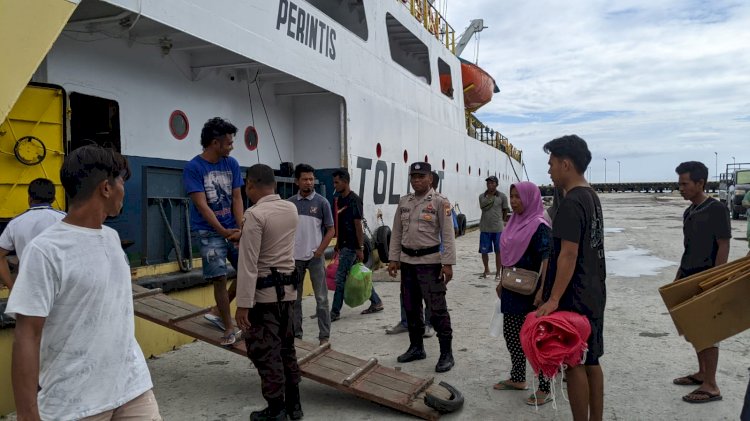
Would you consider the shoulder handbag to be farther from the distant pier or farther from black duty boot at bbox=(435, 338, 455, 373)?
the distant pier

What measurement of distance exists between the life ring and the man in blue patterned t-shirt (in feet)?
4.10

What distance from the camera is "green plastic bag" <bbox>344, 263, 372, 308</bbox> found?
5711mm

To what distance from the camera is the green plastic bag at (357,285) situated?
18.7 ft

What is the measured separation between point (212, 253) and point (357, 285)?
2069 mm

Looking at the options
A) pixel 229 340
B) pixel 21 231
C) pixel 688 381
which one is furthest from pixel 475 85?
pixel 21 231

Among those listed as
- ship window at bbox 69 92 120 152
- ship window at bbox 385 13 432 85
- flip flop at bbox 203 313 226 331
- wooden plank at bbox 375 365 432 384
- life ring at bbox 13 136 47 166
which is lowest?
wooden plank at bbox 375 365 432 384

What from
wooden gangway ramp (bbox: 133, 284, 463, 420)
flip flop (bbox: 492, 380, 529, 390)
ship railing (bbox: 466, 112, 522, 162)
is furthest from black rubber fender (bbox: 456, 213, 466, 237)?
wooden gangway ramp (bbox: 133, 284, 463, 420)

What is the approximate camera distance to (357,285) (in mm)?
5703

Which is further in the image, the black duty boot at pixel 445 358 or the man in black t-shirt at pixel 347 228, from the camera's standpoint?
the man in black t-shirt at pixel 347 228

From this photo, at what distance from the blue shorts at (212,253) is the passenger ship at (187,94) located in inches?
26.3

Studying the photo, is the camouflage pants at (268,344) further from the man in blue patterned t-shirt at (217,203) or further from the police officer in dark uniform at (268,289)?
the man in blue patterned t-shirt at (217,203)

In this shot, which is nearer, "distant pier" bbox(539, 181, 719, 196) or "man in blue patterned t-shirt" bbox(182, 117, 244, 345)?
"man in blue patterned t-shirt" bbox(182, 117, 244, 345)

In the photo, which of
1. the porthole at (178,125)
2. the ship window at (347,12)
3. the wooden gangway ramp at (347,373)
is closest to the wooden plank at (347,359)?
the wooden gangway ramp at (347,373)

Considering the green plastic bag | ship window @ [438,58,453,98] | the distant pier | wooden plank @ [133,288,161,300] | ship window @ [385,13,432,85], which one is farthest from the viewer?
the distant pier
